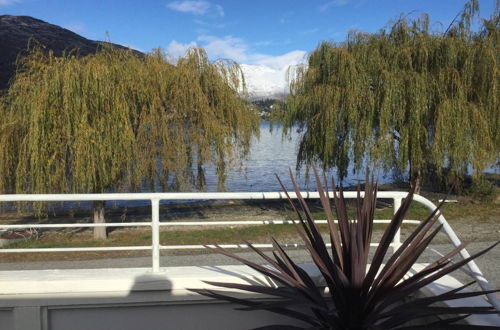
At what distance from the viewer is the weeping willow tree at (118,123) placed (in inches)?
388

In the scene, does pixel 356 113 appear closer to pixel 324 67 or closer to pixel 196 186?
pixel 324 67

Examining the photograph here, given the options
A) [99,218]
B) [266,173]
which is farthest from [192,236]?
[266,173]

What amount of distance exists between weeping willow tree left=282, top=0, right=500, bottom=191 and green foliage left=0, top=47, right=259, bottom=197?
251 cm

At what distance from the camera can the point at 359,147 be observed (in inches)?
475

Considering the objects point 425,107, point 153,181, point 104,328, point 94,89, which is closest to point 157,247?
point 104,328

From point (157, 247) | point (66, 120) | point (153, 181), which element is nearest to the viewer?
point (157, 247)

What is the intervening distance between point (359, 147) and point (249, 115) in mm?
3298

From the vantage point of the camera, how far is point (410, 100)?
37.5 ft

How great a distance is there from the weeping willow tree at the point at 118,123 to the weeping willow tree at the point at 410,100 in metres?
2.46

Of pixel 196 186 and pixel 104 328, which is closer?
pixel 104 328

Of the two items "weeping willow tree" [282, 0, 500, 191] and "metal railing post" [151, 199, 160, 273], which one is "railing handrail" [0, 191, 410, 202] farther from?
"weeping willow tree" [282, 0, 500, 191]

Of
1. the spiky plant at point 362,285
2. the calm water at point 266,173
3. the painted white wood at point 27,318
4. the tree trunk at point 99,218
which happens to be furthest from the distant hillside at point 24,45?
the spiky plant at point 362,285

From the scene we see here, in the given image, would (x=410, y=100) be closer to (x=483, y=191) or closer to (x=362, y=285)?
(x=483, y=191)

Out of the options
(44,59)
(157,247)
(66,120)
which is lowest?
(157,247)
